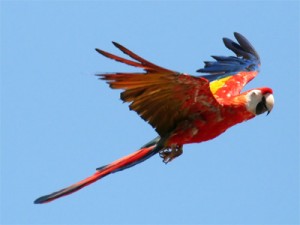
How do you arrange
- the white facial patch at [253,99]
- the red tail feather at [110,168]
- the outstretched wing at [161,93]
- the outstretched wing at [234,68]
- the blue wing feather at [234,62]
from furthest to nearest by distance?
1. the blue wing feather at [234,62]
2. the outstretched wing at [234,68]
3. the white facial patch at [253,99]
4. the red tail feather at [110,168]
5. the outstretched wing at [161,93]

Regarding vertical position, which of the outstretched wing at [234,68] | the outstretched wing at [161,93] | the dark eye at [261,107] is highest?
the outstretched wing at [234,68]

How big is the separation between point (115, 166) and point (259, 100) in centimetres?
111

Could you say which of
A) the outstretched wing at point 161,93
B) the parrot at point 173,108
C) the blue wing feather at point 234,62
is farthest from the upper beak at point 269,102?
the blue wing feather at point 234,62

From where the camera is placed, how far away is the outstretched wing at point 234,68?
6.80 m

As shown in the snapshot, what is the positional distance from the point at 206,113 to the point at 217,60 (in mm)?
1654

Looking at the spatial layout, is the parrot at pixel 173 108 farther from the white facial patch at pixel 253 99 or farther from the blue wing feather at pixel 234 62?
the blue wing feather at pixel 234 62

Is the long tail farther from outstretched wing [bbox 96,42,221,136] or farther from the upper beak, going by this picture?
the upper beak

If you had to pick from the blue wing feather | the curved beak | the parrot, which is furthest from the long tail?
the blue wing feather

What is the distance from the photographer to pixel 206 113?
19.2 feet

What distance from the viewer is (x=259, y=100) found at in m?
5.93

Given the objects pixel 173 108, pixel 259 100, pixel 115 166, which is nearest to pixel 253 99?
pixel 259 100

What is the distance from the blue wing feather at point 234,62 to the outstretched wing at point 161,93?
1357mm

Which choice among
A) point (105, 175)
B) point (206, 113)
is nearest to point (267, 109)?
point (206, 113)

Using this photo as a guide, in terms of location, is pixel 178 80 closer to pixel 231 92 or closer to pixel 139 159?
→ pixel 139 159
